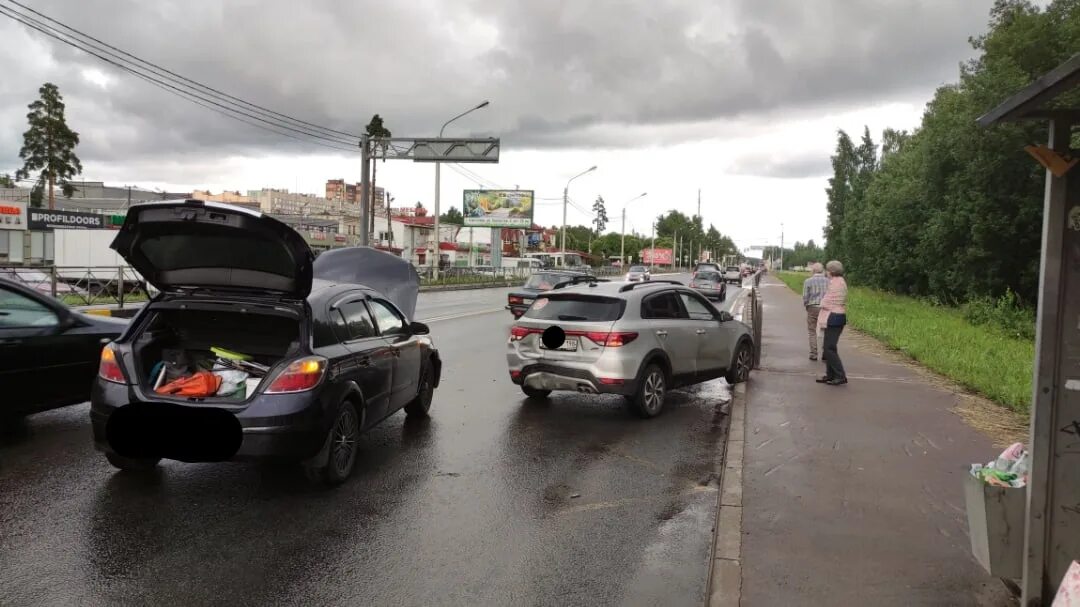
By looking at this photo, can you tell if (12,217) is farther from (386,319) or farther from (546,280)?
(386,319)

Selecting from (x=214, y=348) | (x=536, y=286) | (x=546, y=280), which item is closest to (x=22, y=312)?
(x=214, y=348)

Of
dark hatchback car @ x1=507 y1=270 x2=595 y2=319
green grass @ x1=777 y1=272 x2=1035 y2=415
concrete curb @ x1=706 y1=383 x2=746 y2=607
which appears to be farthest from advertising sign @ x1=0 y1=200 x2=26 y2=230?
concrete curb @ x1=706 y1=383 x2=746 y2=607

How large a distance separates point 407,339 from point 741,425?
138 inches

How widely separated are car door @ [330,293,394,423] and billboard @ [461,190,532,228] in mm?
60810

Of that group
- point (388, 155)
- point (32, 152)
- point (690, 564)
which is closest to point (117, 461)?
point (690, 564)

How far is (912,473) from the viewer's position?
229 inches

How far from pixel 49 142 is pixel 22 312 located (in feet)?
216

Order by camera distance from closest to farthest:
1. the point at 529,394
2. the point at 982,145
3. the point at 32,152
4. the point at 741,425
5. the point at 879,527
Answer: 1. the point at 879,527
2. the point at 741,425
3. the point at 529,394
4. the point at 982,145
5. the point at 32,152

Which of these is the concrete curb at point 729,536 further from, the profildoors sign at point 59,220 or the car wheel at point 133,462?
the profildoors sign at point 59,220

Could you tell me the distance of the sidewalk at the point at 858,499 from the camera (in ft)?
12.6

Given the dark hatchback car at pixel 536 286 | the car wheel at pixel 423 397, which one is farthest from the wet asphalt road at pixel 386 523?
the dark hatchback car at pixel 536 286

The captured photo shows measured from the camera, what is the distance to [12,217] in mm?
45750

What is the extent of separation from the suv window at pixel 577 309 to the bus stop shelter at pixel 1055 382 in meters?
4.97

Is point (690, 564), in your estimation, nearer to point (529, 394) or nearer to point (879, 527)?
point (879, 527)
